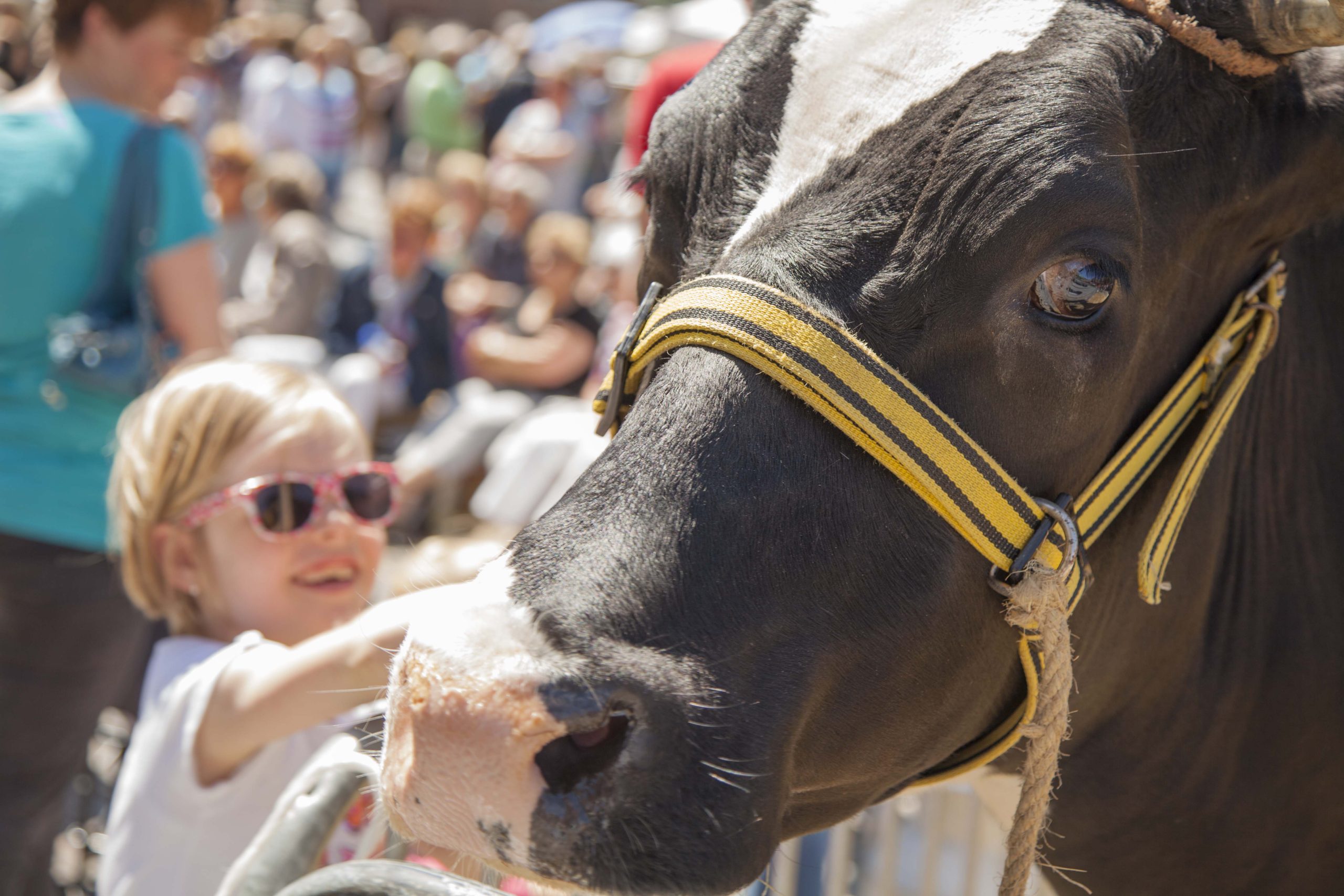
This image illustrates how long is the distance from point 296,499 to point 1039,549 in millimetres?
1489

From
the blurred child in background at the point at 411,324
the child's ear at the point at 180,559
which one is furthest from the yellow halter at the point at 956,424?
the blurred child in background at the point at 411,324

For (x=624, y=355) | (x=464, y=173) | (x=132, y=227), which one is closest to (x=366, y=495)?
(x=624, y=355)

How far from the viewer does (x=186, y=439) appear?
2479 mm

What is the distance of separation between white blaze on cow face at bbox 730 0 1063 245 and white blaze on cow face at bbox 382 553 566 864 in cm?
63

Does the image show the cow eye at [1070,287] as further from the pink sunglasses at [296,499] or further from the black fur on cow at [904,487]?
the pink sunglasses at [296,499]

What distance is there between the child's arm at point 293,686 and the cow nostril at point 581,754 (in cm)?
48

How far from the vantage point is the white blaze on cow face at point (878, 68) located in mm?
1609

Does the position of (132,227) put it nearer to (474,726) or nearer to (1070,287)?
(474,726)

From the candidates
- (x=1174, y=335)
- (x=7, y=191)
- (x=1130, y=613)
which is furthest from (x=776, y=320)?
(x=7, y=191)

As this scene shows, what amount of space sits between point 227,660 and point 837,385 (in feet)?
4.35

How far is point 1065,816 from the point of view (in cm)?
202

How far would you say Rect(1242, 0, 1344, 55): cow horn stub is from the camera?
1.55 metres

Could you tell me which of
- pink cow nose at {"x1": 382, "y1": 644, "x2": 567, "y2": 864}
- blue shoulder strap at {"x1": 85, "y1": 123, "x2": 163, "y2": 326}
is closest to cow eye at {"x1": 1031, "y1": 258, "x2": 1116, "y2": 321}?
pink cow nose at {"x1": 382, "y1": 644, "x2": 567, "y2": 864}

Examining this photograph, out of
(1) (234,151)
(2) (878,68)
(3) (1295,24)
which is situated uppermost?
(3) (1295,24)
